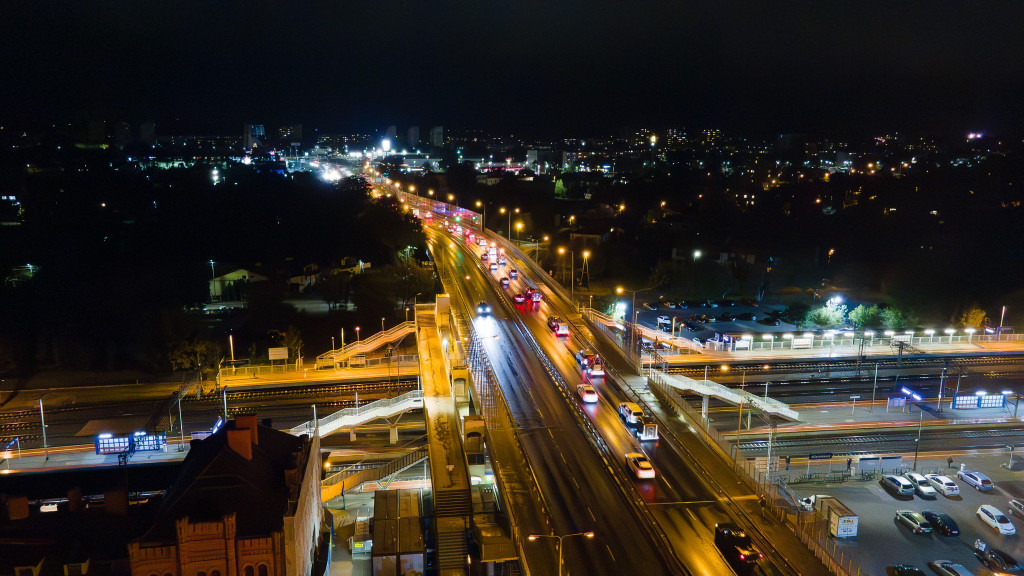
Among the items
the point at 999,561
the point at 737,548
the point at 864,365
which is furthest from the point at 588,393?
the point at 864,365

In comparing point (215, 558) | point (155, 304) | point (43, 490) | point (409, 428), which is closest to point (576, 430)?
point (409, 428)

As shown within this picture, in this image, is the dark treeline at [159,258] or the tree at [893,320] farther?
the tree at [893,320]

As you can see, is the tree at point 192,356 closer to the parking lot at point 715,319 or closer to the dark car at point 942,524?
the parking lot at point 715,319

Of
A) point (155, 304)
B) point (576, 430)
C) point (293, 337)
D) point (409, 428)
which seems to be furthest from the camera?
point (155, 304)

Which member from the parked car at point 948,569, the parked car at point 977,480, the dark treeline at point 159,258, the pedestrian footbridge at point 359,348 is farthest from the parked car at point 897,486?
the dark treeline at point 159,258

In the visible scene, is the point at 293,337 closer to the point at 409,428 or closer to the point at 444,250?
the point at 409,428

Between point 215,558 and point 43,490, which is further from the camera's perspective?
point 43,490

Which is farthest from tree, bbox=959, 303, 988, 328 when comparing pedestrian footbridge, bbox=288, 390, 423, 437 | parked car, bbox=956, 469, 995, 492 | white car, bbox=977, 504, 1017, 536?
pedestrian footbridge, bbox=288, 390, 423, 437
